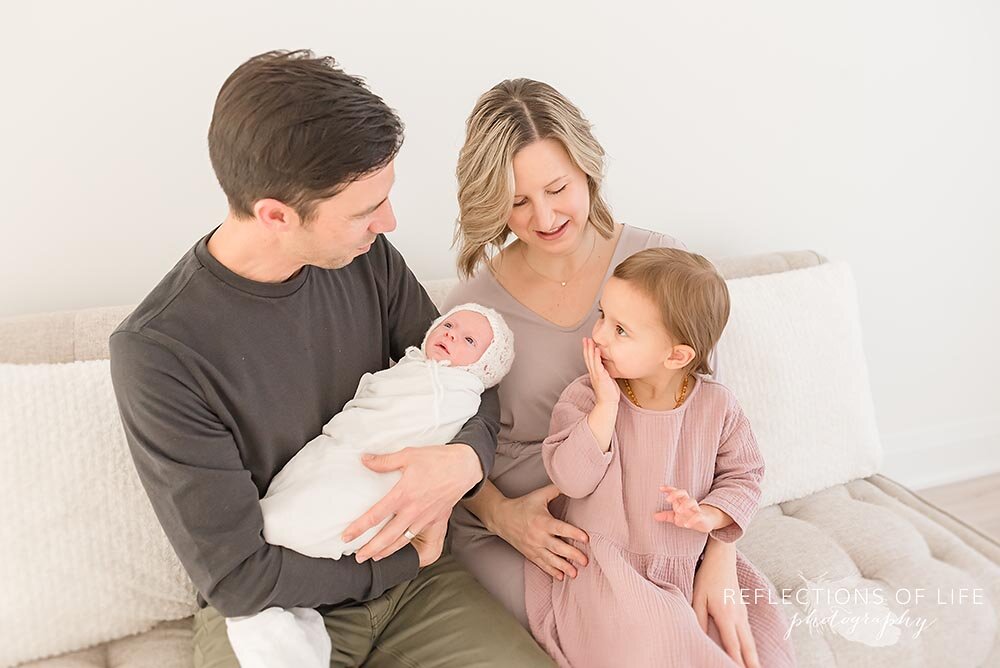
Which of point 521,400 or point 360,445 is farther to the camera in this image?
point 521,400

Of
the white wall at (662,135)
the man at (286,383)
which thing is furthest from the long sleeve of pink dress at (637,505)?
the white wall at (662,135)

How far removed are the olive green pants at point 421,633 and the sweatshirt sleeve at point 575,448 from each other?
0.27 m

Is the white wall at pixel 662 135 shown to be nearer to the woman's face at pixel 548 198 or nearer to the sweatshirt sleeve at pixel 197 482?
the woman's face at pixel 548 198

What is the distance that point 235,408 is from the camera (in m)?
1.51

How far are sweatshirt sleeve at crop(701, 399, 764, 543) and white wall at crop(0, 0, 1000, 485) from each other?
0.94 m

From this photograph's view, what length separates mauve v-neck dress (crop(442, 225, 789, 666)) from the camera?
72.9 inches

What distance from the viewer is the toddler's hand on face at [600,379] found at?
1.62m

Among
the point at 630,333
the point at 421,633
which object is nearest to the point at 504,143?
the point at 630,333

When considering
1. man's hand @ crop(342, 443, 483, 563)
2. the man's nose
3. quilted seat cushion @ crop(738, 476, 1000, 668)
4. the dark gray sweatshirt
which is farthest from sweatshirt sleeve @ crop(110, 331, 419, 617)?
quilted seat cushion @ crop(738, 476, 1000, 668)

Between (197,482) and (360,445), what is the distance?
0.30 m

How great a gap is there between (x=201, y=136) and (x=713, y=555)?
4.62 ft

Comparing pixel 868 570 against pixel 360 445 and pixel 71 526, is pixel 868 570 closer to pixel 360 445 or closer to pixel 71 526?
pixel 360 445

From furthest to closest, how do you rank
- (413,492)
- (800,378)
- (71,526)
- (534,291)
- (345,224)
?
(800,378) → (534,291) → (71,526) → (413,492) → (345,224)

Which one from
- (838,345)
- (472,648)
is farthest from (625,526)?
(838,345)
